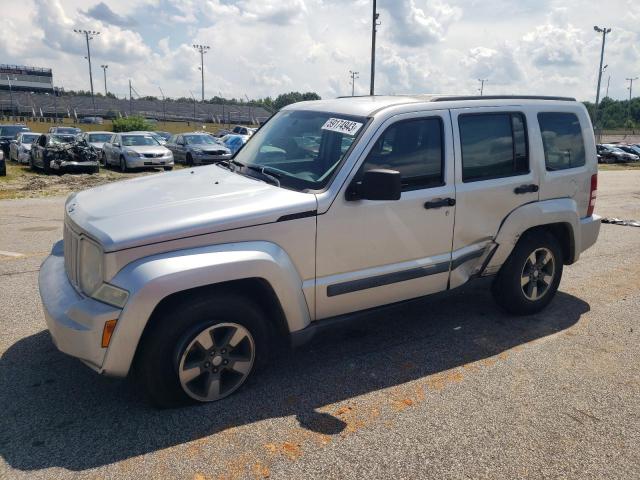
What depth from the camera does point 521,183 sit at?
461 centimetres

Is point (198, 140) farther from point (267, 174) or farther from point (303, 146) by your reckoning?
point (267, 174)

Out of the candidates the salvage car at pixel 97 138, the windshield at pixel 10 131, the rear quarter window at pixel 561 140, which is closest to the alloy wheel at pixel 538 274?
the rear quarter window at pixel 561 140

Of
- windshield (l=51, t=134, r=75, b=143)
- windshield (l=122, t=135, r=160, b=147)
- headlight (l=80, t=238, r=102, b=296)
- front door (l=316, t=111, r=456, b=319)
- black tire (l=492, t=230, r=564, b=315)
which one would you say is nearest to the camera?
headlight (l=80, t=238, r=102, b=296)

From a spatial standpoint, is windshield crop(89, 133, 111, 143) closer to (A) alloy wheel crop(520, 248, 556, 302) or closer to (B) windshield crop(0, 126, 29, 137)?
(B) windshield crop(0, 126, 29, 137)

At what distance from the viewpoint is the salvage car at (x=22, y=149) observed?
69.2 feet

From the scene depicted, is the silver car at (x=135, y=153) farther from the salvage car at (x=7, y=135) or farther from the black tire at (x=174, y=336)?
the black tire at (x=174, y=336)

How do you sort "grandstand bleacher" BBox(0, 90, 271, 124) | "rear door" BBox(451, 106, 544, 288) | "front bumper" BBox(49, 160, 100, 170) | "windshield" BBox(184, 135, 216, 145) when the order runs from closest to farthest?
"rear door" BBox(451, 106, 544, 288) → "front bumper" BBox(49, 160, 100, 170) → "windshield" BBox(184, 135, 216, 145) → "grandstand bleacher" BBox(0, 90, 271, 124)

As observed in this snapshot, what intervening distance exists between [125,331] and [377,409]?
1.60 m

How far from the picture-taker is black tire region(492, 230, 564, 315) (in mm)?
4793

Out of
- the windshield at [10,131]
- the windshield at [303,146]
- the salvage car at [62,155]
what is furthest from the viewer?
the windshield at [10,131]

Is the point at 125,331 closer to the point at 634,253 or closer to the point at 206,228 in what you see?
the point at 206,228

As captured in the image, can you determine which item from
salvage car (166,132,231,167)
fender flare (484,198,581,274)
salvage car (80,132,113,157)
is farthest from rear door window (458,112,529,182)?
salvage car (80,132,113,157)

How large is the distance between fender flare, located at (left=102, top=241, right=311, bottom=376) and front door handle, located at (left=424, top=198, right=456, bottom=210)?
4.13ft

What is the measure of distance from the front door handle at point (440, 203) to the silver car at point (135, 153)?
17.7 meters
